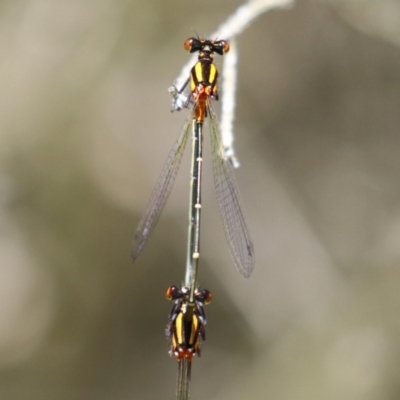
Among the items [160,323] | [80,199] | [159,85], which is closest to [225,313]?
[160,323]

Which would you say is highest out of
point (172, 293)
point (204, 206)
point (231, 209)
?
point (204, 206)

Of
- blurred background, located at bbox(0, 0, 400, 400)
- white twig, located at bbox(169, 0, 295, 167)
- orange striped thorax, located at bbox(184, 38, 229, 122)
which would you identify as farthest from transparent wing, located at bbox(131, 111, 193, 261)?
blurred background, located at bbox(0, 0, 400, 400)

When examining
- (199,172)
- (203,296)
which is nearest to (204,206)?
(199,172)

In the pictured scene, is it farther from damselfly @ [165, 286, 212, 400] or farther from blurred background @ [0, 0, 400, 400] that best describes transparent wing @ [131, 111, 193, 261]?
blurred background @ [0, 0, 400, 400]

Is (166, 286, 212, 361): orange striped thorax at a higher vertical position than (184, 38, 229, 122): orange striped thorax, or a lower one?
lower

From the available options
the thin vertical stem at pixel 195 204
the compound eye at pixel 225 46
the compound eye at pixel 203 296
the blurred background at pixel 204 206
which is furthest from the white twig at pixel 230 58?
the blurred background at pixel 204 206

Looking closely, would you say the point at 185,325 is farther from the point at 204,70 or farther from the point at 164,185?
the point at 204,70
